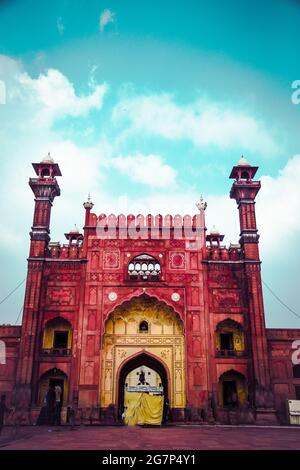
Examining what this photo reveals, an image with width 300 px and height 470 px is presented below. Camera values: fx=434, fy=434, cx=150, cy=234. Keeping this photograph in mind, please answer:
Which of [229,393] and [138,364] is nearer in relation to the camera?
[229,393]

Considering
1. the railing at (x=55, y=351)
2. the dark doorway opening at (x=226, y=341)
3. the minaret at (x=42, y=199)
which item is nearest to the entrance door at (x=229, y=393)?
the dark doorway opening at (x=226, y=341)

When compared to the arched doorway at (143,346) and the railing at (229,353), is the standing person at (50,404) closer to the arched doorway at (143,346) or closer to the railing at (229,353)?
the arched doorway at (143,346)

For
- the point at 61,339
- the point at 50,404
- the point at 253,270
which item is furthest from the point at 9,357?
the point at 253,270

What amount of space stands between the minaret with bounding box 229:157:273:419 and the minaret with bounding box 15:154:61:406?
10.7 metres

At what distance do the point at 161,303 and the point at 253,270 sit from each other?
5.25m

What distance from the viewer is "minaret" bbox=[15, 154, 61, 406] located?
2100 centimetres

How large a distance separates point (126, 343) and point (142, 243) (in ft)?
18.0

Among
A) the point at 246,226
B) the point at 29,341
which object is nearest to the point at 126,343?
the point at 29,341

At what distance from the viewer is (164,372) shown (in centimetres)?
2327

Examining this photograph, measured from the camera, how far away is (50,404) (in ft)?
68.7

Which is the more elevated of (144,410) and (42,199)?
(42,199)

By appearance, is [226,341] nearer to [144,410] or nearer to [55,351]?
[144,410]

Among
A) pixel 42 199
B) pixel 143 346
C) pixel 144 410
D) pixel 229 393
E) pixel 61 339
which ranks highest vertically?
pixel 42 199
